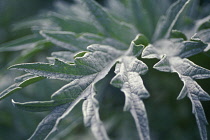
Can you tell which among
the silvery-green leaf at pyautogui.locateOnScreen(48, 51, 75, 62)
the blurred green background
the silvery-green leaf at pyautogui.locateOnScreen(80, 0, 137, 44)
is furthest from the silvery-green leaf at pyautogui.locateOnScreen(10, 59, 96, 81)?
the blurred green background

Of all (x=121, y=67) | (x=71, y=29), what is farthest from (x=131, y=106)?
(x=71, y=29)

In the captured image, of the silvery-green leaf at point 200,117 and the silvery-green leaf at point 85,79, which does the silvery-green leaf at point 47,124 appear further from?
the silvery-green leaf at point 200,117

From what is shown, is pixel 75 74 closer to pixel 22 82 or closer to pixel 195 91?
pixel 22 82

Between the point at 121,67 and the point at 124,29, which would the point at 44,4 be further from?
the point at 121,67

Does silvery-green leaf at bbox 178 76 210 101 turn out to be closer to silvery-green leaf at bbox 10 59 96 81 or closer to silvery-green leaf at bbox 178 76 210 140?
silvery-green leaf at bbox 178 76 210 140

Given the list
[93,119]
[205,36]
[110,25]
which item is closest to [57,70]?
[93,119]

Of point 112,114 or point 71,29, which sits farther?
point 112,114
